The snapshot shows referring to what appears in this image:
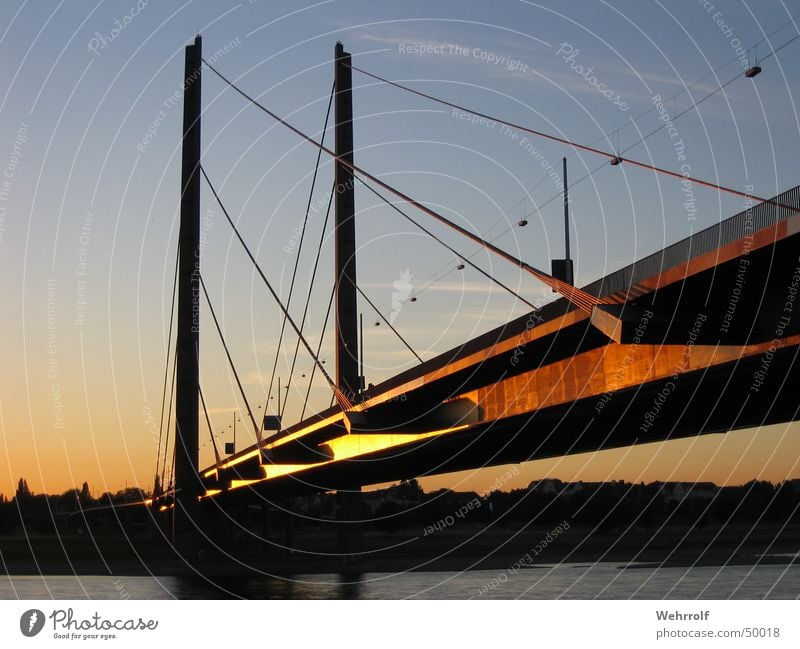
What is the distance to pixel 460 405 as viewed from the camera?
44.7 meters

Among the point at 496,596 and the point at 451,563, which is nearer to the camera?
the point at 496,596

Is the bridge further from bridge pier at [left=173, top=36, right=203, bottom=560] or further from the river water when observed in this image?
the river water

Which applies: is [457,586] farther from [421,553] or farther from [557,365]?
[421,553]

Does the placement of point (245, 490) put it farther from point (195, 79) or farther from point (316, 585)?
point (195, 79)

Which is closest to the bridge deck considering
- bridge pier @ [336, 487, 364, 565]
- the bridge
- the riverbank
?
the bridge

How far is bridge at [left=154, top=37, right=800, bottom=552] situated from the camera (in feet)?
87.7

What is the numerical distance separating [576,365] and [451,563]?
70108mm

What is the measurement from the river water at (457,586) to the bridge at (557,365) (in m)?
4.96

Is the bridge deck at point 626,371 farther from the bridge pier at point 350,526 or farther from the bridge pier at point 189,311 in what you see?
the bridge pier at point 350,526

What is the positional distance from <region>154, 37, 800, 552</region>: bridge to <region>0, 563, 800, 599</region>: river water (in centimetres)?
496

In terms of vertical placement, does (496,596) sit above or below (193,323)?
below

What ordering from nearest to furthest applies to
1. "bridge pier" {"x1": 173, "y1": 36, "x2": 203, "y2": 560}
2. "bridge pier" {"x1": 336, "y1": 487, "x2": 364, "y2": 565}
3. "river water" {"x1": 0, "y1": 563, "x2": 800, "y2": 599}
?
"river water" {"x1": 0, "y1": 563, "x2": 800, "y2": 599} < "bridge pier" {"x1": 173, "y1": 36, "x2": 203, "y2": 560} < "bridge pier" {"x1": 336, "y1": 487, "x2": 364, "y2": 565}
